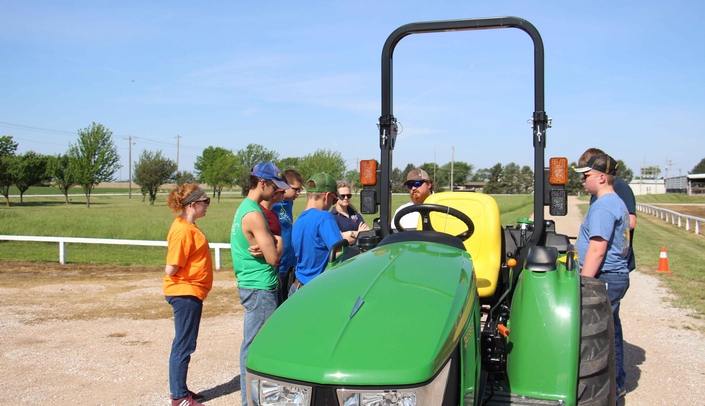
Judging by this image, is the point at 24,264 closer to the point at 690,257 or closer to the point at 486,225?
the point at 486,225

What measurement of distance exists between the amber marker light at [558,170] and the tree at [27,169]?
69.6 meters

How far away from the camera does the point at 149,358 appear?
20.1 feet

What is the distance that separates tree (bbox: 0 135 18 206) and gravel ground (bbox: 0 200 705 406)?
191 feet

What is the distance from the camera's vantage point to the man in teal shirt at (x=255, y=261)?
14.2 feet

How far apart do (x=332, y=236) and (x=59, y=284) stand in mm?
8079

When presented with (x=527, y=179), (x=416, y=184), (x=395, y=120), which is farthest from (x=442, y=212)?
(x=527, y=179)

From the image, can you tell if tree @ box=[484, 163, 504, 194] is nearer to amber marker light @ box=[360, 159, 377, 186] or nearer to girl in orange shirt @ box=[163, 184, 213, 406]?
amber marker light @ box=[360, 159, 377, 186]

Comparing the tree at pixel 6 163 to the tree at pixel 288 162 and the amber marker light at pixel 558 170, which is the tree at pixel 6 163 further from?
the amber marker light at pixel 558 170

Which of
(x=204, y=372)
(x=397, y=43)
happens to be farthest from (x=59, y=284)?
(x=397, y=43)

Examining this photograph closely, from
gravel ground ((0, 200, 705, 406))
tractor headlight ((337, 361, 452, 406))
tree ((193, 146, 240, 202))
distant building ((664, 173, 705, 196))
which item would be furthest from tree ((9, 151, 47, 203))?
distant building ((664, 173, 705, 196))

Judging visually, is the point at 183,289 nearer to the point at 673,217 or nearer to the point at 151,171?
the point at 673,217

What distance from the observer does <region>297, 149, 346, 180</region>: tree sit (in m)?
86.2

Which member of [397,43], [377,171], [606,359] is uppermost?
[397,43]

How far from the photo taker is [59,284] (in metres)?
10.9
